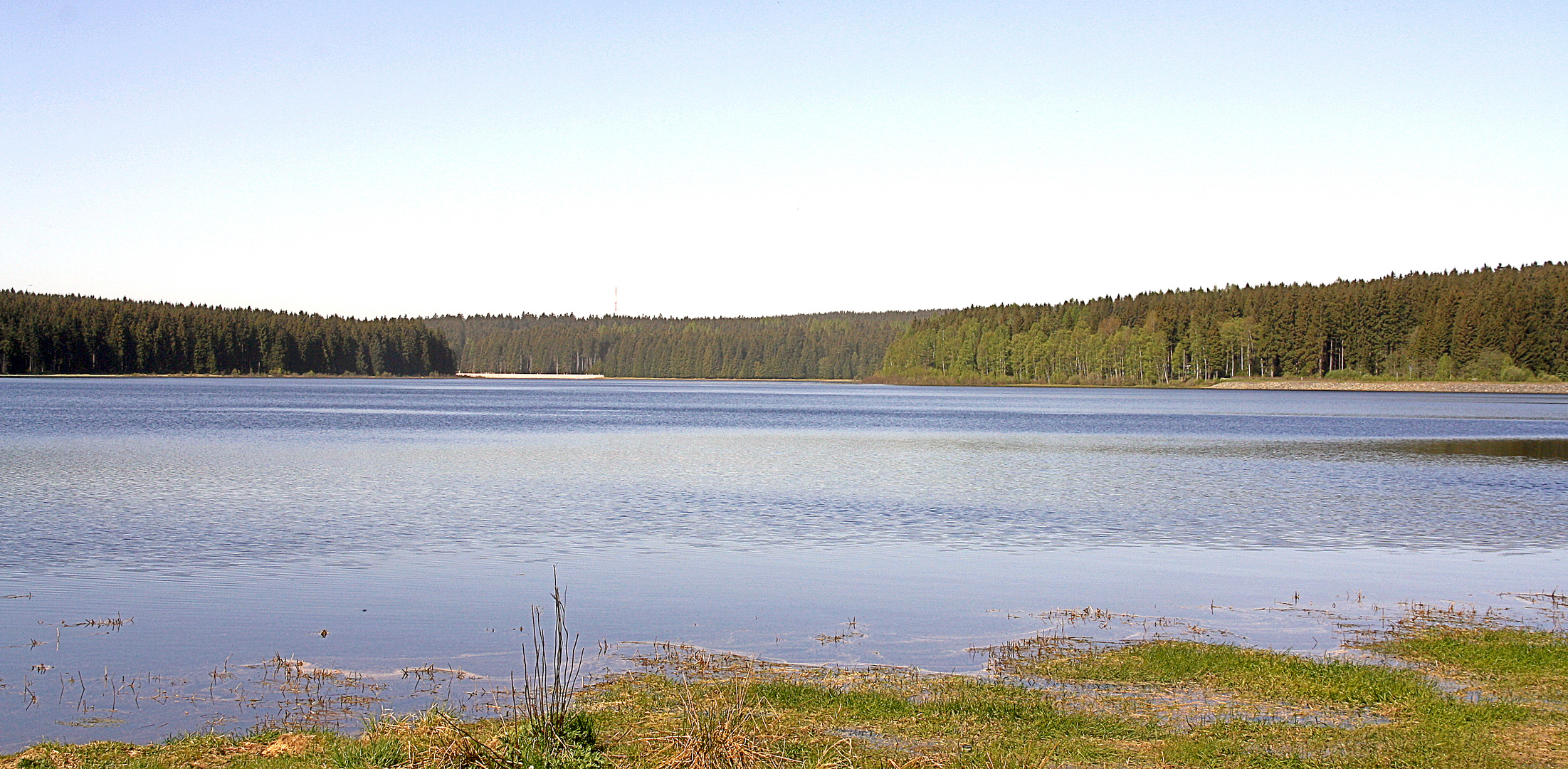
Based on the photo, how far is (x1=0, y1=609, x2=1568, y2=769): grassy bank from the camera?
8047mm

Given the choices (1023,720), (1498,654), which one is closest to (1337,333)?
(1498,654)

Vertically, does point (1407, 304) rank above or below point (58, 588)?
above

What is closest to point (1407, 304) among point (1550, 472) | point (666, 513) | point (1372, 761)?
point (1550, 472)

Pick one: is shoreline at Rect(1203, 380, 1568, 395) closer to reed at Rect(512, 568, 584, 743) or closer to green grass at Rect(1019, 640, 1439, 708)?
green grass at Rect(1019, 640, 1439, 708)

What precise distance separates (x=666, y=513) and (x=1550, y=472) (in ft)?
102

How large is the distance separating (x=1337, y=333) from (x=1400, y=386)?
41.0ft

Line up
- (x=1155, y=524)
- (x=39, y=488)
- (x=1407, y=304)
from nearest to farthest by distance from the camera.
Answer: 1. (x=1155, y=524)
2. (x=39, y=488)
3. (x=1407, y=304)

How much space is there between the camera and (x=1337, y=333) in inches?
6437

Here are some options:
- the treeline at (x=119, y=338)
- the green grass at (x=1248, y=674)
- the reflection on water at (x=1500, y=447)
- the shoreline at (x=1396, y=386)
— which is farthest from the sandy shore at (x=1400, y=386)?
the green grass at (x=1248, y=674)

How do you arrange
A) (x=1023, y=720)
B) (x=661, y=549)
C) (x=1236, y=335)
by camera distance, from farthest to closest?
(x=1236, y=335), (x=661, y=549), (x=1023, y=720)

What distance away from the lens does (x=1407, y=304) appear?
162750 mm

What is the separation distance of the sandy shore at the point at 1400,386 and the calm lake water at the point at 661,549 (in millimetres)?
105203

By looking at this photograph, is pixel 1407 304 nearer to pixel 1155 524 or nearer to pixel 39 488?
pixel 1155 524

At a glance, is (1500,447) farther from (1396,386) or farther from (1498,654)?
(1396,386)
